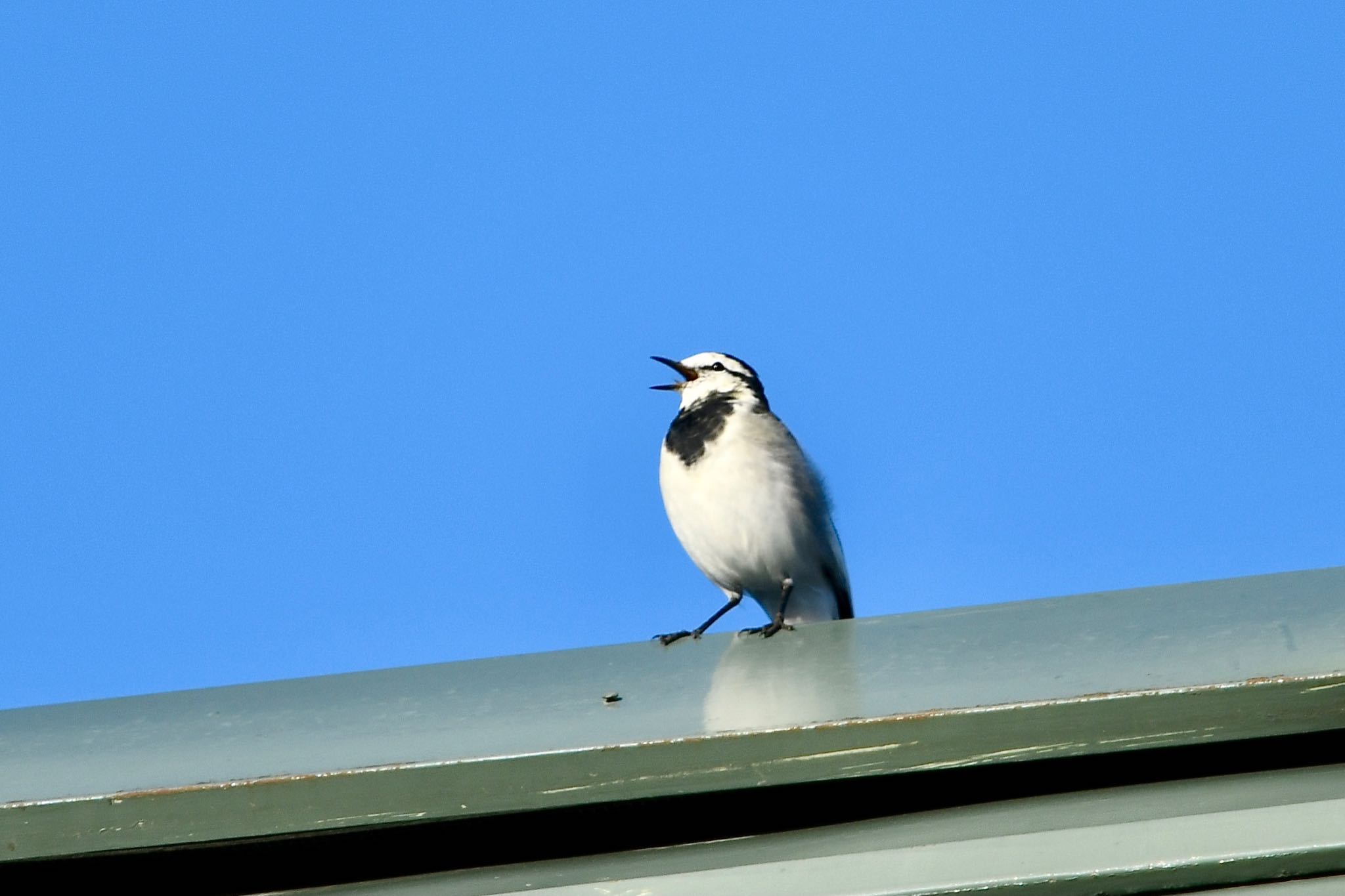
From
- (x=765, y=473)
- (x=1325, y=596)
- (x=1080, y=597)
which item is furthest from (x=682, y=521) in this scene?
(x=1325, y=596)

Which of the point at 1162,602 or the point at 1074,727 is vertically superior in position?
the point at 1162,602

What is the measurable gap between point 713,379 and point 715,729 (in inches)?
183

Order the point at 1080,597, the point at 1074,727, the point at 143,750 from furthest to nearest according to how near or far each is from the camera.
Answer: the point at 1080,597 → the point at 143,750 → the point at 1074,727

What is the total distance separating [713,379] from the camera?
6219 mm

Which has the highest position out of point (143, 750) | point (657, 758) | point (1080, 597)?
point (1080, 597)

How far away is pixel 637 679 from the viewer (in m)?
2.06

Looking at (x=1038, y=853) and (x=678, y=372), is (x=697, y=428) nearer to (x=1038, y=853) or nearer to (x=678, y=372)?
(x=678, y=372)

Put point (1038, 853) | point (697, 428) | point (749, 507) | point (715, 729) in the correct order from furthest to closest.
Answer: point (697, 428) → point (749, 507) → point (715, 729) → point (1038, 853)

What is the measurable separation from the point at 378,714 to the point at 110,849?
420 mm

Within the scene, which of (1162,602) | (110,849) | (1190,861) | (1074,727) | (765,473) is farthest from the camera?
(765,473)

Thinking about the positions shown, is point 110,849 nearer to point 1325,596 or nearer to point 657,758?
point 657,758

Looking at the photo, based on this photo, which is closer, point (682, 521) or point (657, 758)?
point (657, 758)

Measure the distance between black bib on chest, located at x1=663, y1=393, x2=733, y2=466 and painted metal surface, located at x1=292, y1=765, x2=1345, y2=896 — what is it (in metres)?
3.70

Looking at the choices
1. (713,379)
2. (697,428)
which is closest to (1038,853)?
(697,428)
